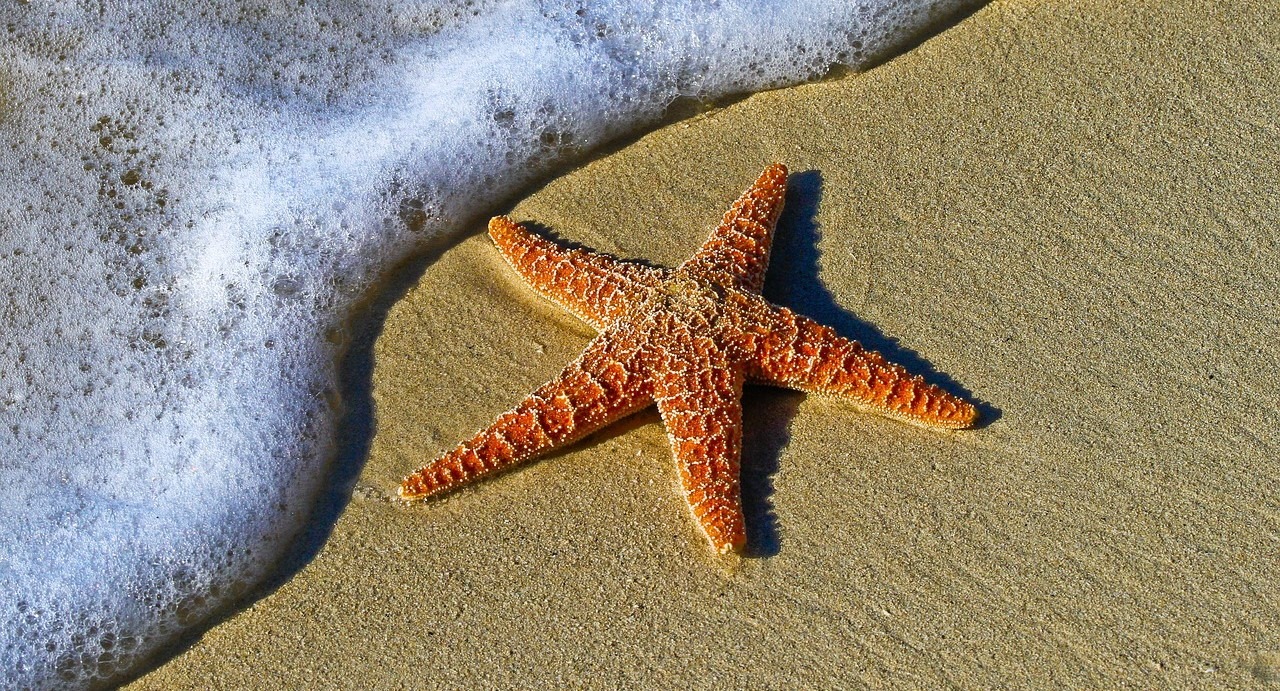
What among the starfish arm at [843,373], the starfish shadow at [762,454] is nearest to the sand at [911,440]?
the starfish shadow at [762,454]

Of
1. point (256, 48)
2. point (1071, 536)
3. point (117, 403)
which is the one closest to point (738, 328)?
point (1071, 536)

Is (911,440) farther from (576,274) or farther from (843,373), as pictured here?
(576,274)

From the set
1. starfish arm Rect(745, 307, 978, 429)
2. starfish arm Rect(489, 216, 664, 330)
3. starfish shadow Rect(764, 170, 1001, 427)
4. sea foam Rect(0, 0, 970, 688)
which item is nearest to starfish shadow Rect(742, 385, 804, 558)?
starfish arm Rect(745, 307, 978, 429)

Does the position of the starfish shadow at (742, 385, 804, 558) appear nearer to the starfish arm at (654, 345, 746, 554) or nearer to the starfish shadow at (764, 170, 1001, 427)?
the starfish arm at (654, 345, 746, 554)

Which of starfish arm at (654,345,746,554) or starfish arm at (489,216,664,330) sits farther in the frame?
starfish arm at (489,216,664,330)

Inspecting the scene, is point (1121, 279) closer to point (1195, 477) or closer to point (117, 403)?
point (1195, 477)

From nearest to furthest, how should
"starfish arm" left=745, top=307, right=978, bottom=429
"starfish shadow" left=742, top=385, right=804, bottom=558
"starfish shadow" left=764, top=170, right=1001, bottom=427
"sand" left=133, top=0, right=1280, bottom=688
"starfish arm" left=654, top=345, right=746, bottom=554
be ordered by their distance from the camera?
"sand" left=133, top=0, right=1280, bottom=688 → "starfish arm" left=654, top=345, right=746, bottom=554 → "starfish shadow" left=742, top=385, right=804, bottom=558 → "starfish arm" left=745, top=307, right=978, bottom=429 → "starfish shadow" left=764, top=170, right=1001, bottom=427

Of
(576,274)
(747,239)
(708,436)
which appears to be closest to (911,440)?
(708,436)
